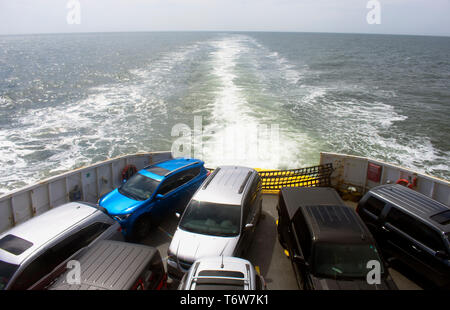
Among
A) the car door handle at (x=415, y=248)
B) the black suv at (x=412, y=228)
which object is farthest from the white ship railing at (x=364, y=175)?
the car door handle at (x=415, y=248)

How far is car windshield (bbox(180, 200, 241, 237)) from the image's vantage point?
5882 mm

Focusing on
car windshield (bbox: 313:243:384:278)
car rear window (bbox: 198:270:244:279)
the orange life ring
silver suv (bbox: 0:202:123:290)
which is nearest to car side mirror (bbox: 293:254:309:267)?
car windshield (bbox: 313:243:384:278)

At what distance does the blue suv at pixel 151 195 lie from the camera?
681 cm

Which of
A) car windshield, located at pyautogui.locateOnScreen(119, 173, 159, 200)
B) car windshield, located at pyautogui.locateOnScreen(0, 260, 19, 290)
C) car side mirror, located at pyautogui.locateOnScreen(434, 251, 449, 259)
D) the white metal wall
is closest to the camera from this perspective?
car windshield, located at pyautogui.locateOnScreen(0, 260, 19, 290)

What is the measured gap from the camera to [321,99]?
29.6m

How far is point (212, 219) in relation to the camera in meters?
6.08

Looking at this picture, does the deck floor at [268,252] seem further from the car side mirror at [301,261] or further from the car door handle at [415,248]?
the car side mirror at [301,261]

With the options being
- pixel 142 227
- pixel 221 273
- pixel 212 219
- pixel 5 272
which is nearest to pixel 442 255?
pixel 221 273

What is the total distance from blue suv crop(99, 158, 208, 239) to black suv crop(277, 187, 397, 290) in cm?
333

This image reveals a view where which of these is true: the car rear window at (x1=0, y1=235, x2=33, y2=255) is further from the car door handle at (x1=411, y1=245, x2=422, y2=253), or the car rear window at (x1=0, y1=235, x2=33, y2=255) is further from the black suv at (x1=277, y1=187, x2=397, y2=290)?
the car door handle at (x1=411, y1=245, x2=422, y2=253)

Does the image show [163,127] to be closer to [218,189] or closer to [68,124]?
[68,124]

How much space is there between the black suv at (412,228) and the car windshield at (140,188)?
500cm
